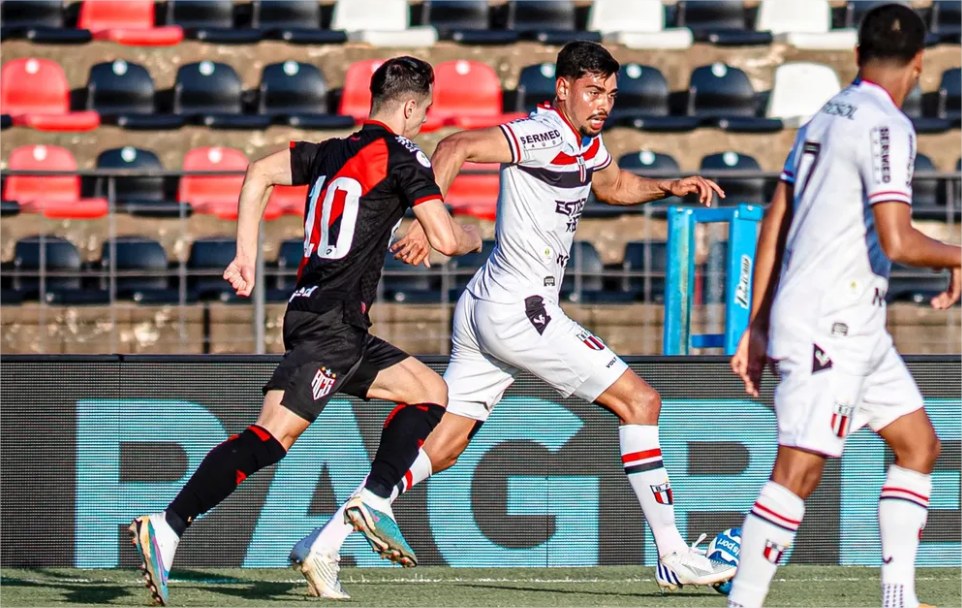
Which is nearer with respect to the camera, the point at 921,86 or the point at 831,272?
the point at 831,272

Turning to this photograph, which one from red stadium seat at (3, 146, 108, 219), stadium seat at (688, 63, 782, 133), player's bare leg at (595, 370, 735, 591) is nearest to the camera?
player's bare leg at (595, 370, 735, 591)

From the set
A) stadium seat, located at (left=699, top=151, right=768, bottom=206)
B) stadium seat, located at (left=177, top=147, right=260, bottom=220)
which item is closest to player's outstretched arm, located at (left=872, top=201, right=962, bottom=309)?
stadium seat, located at (left=699, top=151, right=768, bottom=206)

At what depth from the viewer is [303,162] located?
5.89 meters

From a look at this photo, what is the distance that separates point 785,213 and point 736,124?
8651mm

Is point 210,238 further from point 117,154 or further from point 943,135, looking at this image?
point 943,135

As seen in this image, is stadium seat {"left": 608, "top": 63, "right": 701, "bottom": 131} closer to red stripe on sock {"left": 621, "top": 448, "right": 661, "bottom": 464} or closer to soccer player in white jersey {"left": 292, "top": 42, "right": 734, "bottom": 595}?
soccer player in white jersey {"left": 292, "top": 42, "right": 734, "bottom": 595}

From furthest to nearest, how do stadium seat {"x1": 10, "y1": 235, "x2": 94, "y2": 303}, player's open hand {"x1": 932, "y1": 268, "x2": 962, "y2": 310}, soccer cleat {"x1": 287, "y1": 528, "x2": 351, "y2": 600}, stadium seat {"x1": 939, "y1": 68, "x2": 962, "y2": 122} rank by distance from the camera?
stadium seat {"x1": 939, "y1": 68, "x2": 962, "y2": 122} < stadium seat {"x1": 10, "y1": 235, "x2": 94, "y2": 303} < soccer cleat {"x1": 287, "y1": 528, "x2": 351, "y2": 600} < player's open hand {"x1": 932, "y1": 268, "x2": 962, "y2": 310}

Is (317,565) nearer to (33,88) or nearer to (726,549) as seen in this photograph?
(726,549)

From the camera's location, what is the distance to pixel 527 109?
13523 millimetres

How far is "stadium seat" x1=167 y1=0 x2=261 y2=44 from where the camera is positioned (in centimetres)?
1401

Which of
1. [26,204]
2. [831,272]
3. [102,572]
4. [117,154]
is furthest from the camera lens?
[117,154]

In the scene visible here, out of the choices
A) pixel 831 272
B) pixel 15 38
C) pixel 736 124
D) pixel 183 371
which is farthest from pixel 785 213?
pixel 15 38

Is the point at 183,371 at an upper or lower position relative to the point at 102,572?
upper

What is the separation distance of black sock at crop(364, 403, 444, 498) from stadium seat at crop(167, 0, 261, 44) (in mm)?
8659
